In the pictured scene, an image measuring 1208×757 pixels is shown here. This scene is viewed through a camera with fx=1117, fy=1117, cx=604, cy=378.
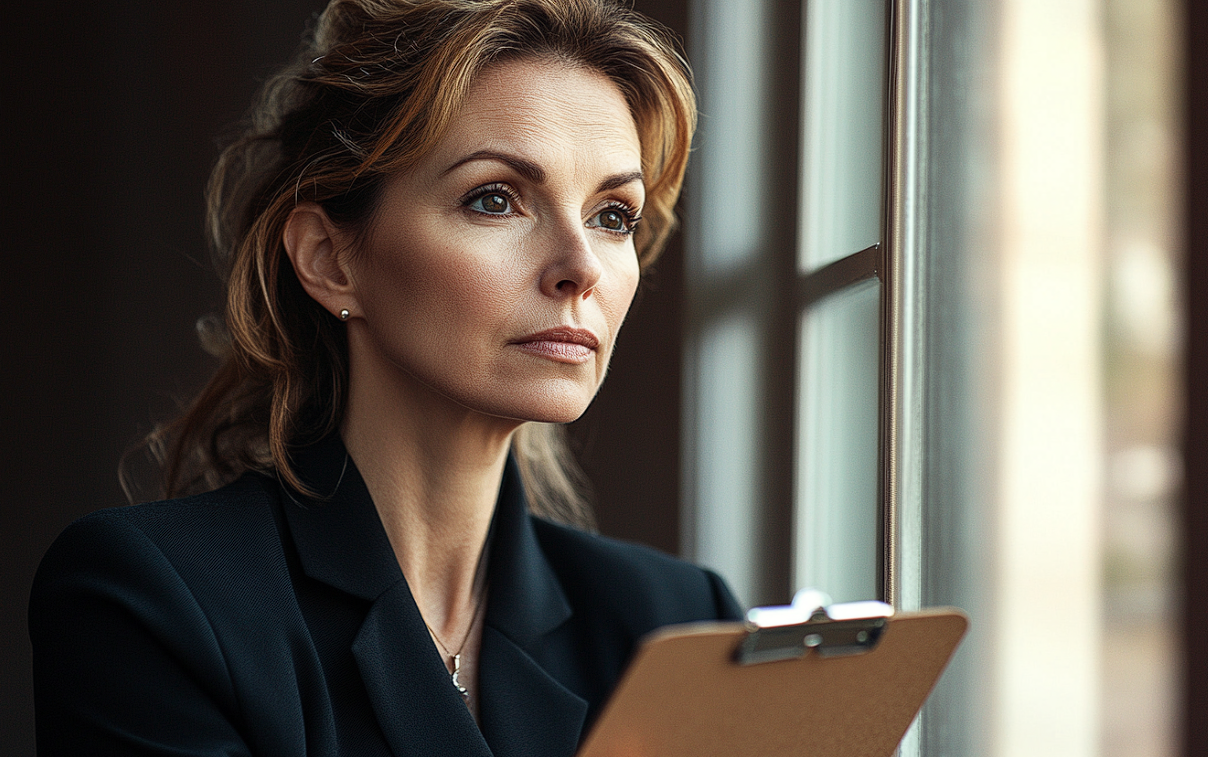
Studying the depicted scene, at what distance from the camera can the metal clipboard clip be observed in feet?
2.77

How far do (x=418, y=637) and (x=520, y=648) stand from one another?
0.18 meters

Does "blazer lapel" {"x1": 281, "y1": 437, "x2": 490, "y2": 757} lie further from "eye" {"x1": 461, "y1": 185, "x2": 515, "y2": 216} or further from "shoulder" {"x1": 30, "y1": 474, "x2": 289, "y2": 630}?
"eye" {"x1": 461, "y1": 185, "x2": 515, "y2": 216}

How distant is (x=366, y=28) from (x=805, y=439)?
2.89 ft

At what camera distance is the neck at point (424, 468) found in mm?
1444

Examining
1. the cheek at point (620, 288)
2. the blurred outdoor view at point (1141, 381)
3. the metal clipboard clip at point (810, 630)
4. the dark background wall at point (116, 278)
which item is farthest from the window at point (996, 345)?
the dark background wall at point (116, 278)

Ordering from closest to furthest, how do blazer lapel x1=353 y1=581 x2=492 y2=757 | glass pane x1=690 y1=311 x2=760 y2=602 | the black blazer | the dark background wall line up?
1. the black blazer
2. blazer lapel x1=353 y1=581 x2=492 y2=757
3. glass pane x1=690 y1=311 x2=760 y2=602
4. the dark background wall

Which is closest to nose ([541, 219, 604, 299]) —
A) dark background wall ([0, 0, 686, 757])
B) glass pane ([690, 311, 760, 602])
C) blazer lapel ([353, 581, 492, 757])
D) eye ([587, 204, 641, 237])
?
eye ([587, 204, 641, 237])

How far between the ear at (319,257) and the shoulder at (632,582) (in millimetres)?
495

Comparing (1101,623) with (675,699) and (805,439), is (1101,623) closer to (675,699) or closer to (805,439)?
(805,439)

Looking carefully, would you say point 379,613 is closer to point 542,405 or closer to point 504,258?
point 542,405

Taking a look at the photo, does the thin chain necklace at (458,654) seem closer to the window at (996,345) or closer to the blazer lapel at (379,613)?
the blazer lapel at (379,613)

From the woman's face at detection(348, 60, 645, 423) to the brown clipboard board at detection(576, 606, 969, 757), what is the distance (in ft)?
1.72

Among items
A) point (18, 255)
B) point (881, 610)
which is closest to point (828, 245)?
point (881, 610)

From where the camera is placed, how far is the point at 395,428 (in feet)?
4.77
